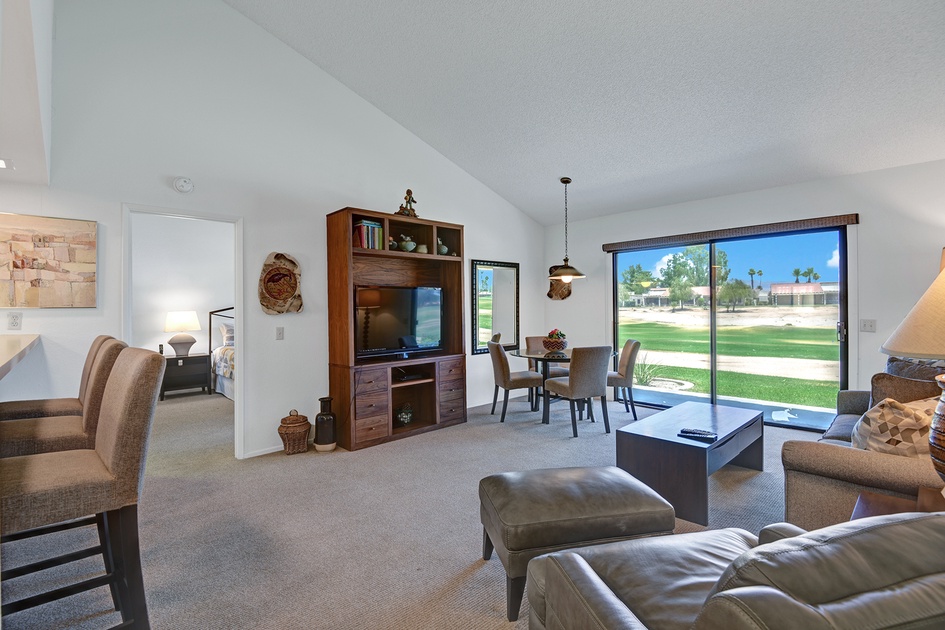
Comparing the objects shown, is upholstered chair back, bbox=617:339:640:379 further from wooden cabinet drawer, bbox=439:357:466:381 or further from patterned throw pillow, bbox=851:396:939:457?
patterned throw pillow, bbox=851:396:939:457

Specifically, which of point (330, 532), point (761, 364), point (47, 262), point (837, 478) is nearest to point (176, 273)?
point (47, 262)

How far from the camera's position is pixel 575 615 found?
106cm

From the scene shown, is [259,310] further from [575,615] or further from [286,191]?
[575,615]

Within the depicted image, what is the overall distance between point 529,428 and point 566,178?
2.81 meters

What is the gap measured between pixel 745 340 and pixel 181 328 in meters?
7.45

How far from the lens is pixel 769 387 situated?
197 inches

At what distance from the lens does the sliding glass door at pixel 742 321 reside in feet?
15.1

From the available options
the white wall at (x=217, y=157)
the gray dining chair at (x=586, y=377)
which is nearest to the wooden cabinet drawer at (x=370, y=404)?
the white wall at (x=217, y=157)

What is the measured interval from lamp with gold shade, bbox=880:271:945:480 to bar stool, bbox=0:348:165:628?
2409 mm

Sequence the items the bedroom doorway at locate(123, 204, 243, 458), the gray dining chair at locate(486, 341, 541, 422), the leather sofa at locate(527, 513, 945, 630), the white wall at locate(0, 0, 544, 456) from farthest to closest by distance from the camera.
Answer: the bedroom doorway at locate(123, 204, 243, 458), the gray dining chair at locate(486, 341, 541, 422), the white wall at locate(0, 0, 544, 456), the leather sofa at locate(527, 513, 945, 630)

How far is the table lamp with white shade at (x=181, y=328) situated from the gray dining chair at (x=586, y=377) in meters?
5.33

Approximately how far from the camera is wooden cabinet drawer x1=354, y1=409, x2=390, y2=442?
4.05 meters

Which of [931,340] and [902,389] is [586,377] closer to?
[902,389]

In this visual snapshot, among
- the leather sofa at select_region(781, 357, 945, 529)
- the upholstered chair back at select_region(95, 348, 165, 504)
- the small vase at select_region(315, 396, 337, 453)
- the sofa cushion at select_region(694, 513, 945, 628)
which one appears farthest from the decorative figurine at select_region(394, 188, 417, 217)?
the sofa cushion at select_region(694, 513, 945, 628)
